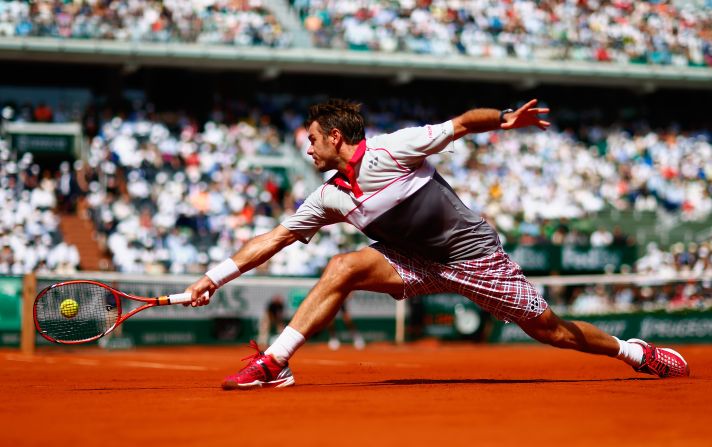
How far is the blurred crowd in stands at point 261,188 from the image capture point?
2133 centimetres

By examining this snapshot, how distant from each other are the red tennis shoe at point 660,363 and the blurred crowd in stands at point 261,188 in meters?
13.0

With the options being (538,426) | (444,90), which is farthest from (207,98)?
(538,426)

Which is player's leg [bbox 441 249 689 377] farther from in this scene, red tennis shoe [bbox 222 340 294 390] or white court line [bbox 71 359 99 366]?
white court line [bbox 71 359 99 366]

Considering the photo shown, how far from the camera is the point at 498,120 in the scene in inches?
265

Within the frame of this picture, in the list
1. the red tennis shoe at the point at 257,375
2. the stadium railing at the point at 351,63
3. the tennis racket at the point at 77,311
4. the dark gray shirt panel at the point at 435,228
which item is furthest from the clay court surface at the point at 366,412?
the stadium railing at the point at 351,63

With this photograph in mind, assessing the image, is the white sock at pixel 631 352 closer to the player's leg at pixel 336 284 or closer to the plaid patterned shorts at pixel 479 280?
the plaid patterned shorts at pixel 479 280

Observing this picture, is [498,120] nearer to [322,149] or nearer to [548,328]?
[322,149]

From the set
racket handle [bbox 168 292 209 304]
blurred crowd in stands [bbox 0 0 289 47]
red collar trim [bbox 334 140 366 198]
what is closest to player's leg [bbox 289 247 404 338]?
red collar trim [bbox 334 140 366 198]

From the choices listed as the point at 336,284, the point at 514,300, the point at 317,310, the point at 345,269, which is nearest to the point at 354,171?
the point at 345,269

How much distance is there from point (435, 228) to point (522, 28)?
2450cm

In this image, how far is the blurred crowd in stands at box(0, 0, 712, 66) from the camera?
25.5 meters

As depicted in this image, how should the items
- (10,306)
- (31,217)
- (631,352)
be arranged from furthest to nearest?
(31,217) < (10,306) < (631,352)

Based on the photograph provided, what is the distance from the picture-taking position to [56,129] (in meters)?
25.0

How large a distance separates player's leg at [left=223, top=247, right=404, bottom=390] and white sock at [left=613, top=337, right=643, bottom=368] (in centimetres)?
182
